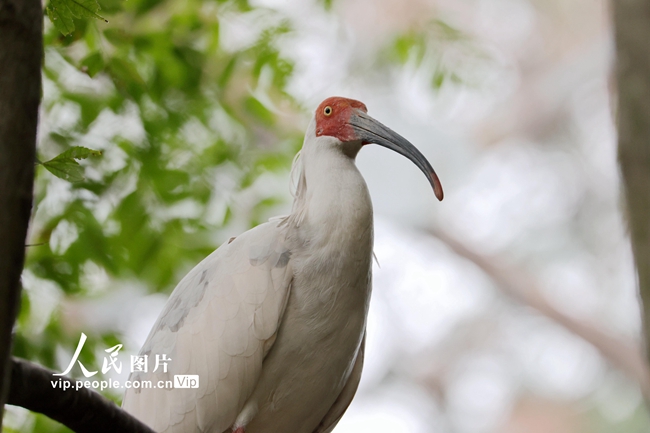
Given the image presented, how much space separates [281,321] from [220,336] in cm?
25

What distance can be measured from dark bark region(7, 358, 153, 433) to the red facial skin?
157 centimetres

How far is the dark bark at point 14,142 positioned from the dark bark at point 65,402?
0.42m

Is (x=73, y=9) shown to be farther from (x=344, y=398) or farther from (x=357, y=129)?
(x=344, y=398)

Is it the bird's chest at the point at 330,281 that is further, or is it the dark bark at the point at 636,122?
the bird's chest at the point at 330,281

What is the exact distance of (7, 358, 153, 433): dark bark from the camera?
1312 mm

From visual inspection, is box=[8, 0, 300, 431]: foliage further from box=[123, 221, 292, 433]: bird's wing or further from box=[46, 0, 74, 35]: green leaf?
box=[46, 0, 74, 35]: green leaf

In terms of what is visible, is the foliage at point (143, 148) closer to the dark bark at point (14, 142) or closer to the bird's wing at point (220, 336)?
the bird's wing at point (220, 336)

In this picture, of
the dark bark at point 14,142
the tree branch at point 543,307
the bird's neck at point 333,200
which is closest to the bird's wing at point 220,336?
the bird's neck at point 333,200

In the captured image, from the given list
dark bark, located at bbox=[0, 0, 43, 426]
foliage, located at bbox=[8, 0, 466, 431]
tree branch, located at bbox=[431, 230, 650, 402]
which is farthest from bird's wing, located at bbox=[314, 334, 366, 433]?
tree branch, located at bbox=[431, 230, 650, 402]

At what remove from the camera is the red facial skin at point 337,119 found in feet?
9.48

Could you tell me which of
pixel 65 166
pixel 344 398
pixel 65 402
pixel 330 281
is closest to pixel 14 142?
pixel 65 166

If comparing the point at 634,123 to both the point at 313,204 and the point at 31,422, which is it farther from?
the point at 31,422

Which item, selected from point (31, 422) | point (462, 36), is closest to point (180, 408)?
point (31, 422)

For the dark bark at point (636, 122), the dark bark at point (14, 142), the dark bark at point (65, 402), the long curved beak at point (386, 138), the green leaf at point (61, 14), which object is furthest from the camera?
the long curved beak at point (386, 138)
